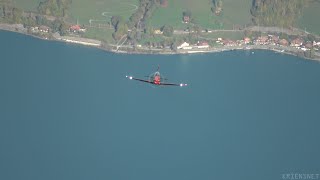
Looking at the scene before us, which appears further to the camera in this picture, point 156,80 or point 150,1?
point 150,1

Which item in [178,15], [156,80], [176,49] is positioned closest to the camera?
[156,80]

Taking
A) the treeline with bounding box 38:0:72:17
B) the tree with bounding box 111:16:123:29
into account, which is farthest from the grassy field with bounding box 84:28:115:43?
the treeline with bounding box 38:0:72:17

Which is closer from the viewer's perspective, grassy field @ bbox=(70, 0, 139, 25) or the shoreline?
the shoreline

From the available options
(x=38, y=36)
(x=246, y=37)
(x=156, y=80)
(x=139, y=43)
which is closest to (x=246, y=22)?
(x=246, y=37)

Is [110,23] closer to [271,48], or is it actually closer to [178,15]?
[178,15]

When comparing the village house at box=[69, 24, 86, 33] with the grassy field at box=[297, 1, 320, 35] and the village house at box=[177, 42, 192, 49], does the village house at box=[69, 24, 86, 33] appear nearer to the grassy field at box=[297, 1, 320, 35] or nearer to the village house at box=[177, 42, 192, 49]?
the village house at box=[177, 42, 192, 49]

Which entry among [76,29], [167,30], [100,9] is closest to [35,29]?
[76,29]
